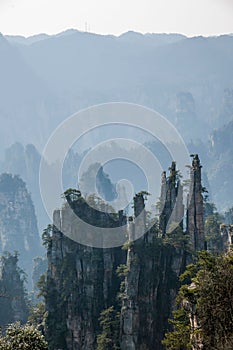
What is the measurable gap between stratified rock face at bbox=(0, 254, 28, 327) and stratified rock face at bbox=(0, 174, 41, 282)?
3829 cm

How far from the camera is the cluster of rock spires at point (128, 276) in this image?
38.3m

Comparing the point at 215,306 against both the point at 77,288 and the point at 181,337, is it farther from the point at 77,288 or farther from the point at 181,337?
the point at 77,288

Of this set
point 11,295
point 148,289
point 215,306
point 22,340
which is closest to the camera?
point 215,306

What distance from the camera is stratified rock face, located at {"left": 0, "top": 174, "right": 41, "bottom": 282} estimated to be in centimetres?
10262

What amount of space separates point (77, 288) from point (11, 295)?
19468mm

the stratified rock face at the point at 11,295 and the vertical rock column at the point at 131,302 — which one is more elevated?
the stratified rock face at the point at 11,295

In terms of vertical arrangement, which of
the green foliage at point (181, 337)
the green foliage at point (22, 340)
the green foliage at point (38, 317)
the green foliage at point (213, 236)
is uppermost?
the green foliage at point (213, 236)

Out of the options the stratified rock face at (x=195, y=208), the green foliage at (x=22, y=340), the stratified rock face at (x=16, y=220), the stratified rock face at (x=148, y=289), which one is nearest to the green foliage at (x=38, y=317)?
the stratified rock face at (x=148, y=289)

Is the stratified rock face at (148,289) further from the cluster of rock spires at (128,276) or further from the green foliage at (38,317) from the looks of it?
the green foliage at (38,317)

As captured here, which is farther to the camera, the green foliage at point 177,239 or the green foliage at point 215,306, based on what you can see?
the green foliage at point 177,239

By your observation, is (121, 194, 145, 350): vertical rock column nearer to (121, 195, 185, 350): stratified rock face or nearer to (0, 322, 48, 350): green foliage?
(121, 195, 185, 350): stratified rock face

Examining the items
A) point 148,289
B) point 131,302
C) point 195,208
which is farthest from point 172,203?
point 131,302

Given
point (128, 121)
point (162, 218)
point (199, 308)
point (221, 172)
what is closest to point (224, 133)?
point (221, 172)

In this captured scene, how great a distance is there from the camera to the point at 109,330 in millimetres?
37562
